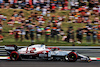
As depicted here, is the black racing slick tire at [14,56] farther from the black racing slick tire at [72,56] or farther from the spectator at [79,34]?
the spectator at [79,34]

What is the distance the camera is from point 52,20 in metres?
11.6

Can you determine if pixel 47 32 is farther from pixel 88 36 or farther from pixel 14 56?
pixel 14 56

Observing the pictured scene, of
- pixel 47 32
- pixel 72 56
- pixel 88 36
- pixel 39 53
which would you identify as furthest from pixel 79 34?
A: pixel 39 53

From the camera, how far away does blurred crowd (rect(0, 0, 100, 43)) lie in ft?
32.7

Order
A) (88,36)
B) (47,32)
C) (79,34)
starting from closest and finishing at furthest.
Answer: (88,36) → (79,34) → (47,32)

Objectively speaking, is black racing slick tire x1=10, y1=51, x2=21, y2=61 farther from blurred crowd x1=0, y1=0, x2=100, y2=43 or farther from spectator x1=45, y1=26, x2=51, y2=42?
spectator x1=45, y1=26, x2=51, y2=42

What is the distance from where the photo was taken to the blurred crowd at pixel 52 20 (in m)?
9.97

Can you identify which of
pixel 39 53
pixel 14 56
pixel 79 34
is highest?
pixel 79 34

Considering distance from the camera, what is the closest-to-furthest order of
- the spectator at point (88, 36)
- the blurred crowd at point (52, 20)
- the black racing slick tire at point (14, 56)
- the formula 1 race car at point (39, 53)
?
the formula 1 race car at point (39, 53)
the black racing slick tire at point (14, 56)
the spectator at point (88, 36)
the blurred crowd at point (52, 20)

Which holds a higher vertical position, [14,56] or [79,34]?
[79,34]

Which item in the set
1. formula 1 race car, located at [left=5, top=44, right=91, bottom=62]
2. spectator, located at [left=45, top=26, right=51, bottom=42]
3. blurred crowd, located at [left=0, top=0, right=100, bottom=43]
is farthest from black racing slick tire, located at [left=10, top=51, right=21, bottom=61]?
spectator, located at [left=45, top=26, right=51, bottom=42]

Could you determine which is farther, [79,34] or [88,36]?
[79,34]

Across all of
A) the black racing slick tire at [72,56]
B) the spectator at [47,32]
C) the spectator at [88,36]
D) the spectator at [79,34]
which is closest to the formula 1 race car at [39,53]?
the black racing slick tire at [72,56]

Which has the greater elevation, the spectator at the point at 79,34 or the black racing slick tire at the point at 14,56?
the spectator at the point at 79,34
